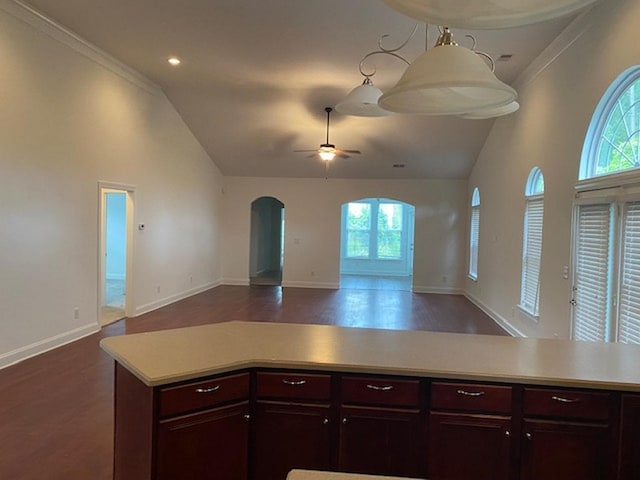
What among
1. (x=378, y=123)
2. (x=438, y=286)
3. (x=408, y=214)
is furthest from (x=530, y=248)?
(x=408, y=214)

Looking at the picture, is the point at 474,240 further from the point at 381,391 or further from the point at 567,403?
the point at 381,391

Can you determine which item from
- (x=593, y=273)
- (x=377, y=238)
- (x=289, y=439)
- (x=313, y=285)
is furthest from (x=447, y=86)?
(x=377, y=238)

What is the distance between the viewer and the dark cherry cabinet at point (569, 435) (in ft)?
6.22

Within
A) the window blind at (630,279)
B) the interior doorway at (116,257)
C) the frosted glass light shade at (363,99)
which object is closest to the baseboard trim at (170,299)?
the interior doorway at (116,257)

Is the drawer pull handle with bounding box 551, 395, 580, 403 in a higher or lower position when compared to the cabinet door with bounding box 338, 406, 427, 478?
higher

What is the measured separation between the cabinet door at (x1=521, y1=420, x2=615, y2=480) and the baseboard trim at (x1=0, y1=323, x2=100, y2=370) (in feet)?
15.6

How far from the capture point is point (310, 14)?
171 inches

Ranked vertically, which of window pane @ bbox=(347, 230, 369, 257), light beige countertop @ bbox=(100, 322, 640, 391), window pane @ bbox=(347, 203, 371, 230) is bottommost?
light beige countertop @ bbox=(100, 322, 640, 391)

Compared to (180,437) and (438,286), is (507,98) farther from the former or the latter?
(438,286)

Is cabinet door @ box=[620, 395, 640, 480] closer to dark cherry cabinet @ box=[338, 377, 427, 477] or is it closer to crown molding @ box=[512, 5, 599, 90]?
dark cherry cabinet @ box=[338, 377, 427, 477]

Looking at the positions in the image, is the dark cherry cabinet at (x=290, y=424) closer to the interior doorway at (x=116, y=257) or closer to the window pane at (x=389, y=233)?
the interior doorway at (x=116, y=257)

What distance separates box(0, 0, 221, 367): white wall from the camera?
4.34m

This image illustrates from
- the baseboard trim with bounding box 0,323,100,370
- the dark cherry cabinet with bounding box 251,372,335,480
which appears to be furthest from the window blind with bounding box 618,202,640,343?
the baseboard trim with bounding box 0,323,100,370

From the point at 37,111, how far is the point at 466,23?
4985 millimetres
